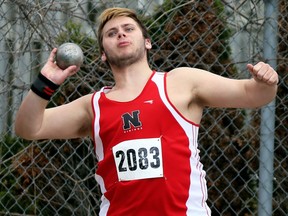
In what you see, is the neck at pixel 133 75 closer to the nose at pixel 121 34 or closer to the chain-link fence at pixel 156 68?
the nose at pixel 121 34

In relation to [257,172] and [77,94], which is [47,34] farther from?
[257,172]

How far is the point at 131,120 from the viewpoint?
11.3ft

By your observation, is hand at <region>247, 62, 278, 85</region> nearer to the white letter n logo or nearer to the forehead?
the white letter n logo

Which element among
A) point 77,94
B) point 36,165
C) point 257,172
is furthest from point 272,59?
point 36,165

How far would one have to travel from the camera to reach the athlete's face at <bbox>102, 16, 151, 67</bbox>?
3.60 metres

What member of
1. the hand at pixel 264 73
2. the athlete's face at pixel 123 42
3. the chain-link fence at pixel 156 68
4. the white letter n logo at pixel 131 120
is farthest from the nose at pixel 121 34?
the chain-link fence at pixel 156 68

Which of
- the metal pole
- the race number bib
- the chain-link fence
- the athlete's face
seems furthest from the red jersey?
the chain-link fence

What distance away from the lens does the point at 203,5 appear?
5.13 metres

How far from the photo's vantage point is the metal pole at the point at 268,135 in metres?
4.82

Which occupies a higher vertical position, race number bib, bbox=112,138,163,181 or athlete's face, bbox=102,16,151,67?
athlete's face, bbox=102,16,151,67

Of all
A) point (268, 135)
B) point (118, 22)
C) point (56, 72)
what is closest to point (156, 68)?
point (268, 135)

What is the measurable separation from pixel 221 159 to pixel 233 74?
0.54 meters

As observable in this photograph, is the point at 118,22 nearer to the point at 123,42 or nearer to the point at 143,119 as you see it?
the point at 123,42

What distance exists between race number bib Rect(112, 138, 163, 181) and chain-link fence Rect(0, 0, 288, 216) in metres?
1.59
